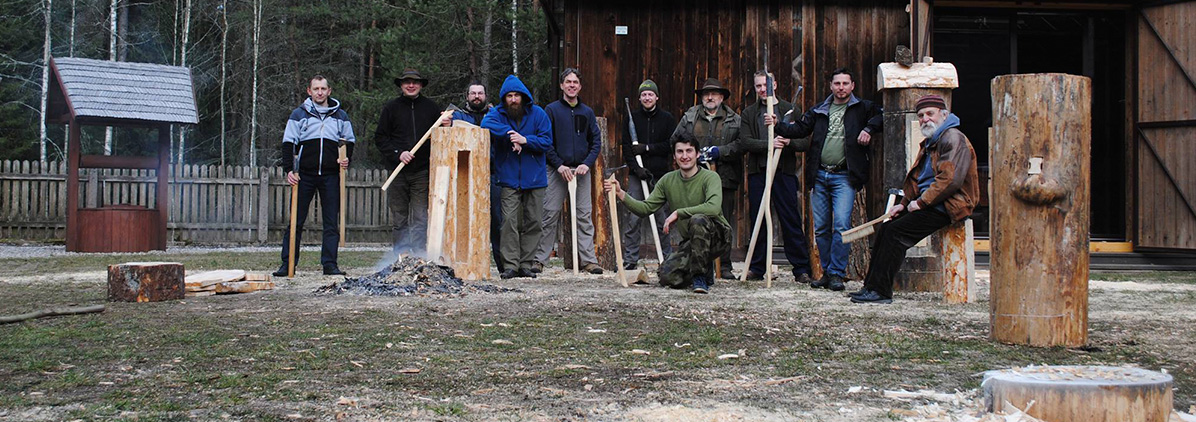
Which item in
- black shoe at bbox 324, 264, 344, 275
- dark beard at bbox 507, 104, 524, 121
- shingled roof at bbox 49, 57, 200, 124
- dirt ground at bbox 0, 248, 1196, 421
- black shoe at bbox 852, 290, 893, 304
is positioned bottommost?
dirt ground at bbox 0, 248, 1196, 421

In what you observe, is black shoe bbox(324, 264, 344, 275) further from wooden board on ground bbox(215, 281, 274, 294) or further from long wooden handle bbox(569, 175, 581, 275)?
long wooden handle bbox(569, 175, 581, 275)

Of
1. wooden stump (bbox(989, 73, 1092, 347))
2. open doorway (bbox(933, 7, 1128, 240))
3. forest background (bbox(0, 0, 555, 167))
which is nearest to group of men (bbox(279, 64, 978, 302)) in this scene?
wooden stump (bbox(989, 73, 1092, 347))

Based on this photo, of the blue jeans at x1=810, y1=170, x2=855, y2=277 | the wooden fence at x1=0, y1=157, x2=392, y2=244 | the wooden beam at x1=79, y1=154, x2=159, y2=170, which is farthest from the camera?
the wooden fence at x1=0, y1=157, x2=392, y2=244

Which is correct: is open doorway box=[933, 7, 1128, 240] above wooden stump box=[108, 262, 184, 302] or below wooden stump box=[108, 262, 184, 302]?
above

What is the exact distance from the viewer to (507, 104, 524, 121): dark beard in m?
9.35

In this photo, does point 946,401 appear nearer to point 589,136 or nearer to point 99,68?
point 589,136

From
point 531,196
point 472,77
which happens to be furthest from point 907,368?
point 472,77

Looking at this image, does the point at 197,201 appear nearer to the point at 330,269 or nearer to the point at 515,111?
the point at 330,269

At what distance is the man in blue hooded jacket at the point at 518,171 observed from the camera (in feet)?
30.5

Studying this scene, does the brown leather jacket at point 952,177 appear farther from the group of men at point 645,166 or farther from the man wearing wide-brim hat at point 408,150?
the man wearing wide-brim hat at point 408,150

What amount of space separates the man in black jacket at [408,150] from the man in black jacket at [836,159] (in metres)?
3.03

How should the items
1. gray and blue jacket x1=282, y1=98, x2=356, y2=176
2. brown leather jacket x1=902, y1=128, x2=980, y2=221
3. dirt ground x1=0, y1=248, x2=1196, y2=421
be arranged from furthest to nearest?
1. gray and blue jacket x1=282, y1=98, x2=356, y2=176
2. brown leather jacket x1=902, y1=128, x2=980, y2=221
3. dirt ground x1=0, y1=248, x2=1196, y2=421

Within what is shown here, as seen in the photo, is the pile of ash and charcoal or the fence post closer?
the pile of ash and charcoal

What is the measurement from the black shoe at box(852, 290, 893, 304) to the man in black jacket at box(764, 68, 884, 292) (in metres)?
1.01
